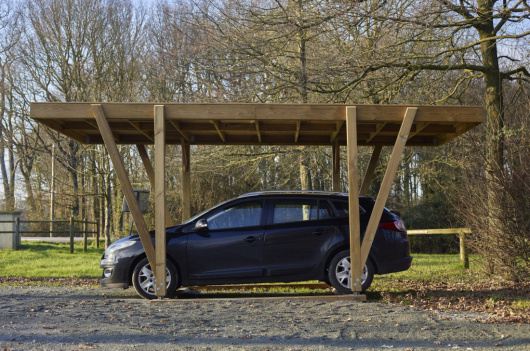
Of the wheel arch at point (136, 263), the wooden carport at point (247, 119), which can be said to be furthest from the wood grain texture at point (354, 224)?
the wheel arch at point (136, 263)

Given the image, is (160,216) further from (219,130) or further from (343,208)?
(343,208)

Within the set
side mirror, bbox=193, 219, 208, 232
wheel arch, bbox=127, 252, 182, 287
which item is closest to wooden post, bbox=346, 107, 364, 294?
side mirror, bbox=193, 219, 208, 232

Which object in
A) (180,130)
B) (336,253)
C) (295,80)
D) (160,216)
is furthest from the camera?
(295,80)

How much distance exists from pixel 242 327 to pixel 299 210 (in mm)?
3145

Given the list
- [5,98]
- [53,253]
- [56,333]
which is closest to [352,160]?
[56,333]

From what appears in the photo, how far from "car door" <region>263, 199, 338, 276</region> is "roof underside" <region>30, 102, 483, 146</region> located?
1.57m

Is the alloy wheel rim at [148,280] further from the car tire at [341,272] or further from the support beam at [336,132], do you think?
the support beam at [336,132]

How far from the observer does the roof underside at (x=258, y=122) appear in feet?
29.4

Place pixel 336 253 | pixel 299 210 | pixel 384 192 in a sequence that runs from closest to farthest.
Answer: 1. pixel 384 192
2. pixel 336 253
3. pixel 299 210

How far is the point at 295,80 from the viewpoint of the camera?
1529 cm

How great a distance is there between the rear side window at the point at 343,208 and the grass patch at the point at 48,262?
23.6ft

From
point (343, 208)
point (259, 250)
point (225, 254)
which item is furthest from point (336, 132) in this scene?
point (225, 254)

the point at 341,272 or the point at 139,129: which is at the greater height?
the point at 139,129

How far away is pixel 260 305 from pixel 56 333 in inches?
119
